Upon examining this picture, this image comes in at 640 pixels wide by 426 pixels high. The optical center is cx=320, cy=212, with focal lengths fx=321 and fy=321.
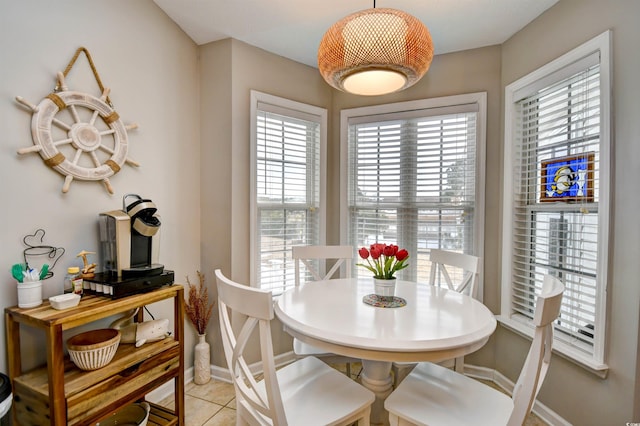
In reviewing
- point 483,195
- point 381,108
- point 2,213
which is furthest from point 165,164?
point 483,195

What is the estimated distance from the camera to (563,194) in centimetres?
193

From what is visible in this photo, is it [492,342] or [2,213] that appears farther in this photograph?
[492,342]

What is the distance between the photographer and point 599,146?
5.47 feet

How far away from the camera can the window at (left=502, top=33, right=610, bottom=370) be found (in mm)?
1663

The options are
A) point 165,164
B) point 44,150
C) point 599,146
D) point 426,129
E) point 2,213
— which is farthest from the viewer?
point 426,129

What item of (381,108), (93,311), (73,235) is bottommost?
(93,311)

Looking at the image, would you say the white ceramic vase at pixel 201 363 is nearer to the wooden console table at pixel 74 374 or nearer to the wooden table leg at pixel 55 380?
the wooden console table at pixel 74 374

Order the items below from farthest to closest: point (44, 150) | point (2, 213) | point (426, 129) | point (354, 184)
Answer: point (354, 184)
point (426, 129)
point (44, 150)
point (2, 213)

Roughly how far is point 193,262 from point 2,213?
1181 mm

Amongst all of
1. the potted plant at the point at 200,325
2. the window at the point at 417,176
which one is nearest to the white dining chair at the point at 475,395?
the window at the point at 417,176

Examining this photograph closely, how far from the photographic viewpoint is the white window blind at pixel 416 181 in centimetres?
257

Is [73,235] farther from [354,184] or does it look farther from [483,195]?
[483,195]

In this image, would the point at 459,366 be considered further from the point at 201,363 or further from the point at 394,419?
the point at 201,363

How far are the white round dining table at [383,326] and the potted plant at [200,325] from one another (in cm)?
85
